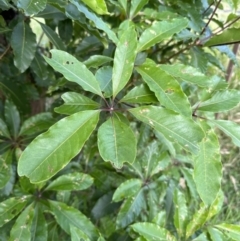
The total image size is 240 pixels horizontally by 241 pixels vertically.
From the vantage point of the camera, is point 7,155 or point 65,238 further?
point 65,238

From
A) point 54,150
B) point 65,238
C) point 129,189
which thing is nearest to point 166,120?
point 54,150

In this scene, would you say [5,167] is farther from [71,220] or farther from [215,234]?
[215,234]

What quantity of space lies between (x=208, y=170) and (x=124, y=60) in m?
0.25

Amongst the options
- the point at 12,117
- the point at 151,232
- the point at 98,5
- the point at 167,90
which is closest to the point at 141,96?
the point at 167,90

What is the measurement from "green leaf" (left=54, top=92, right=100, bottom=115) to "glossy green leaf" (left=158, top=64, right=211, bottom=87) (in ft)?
0.54

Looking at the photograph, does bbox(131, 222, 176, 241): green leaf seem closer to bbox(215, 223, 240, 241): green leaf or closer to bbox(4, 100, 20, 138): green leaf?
bbox(215, 223, 240, 241): green leaf

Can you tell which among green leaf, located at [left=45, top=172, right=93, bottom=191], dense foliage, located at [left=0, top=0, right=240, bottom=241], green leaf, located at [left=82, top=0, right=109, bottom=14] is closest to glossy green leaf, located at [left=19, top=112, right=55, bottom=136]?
dense foliage, located at [left=0, top=0, right=240, bottom=241]

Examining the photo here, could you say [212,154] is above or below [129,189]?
above

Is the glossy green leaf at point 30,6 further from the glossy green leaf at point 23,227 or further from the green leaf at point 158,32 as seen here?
the glossy green leaf at point 23,227

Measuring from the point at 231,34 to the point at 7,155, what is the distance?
0.59 metres

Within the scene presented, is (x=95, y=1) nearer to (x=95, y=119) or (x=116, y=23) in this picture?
(x=95, y=119)

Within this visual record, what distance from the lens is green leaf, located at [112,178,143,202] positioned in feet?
3.08

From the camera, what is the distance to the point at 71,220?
83 centimetres

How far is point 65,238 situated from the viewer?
1261 mm
